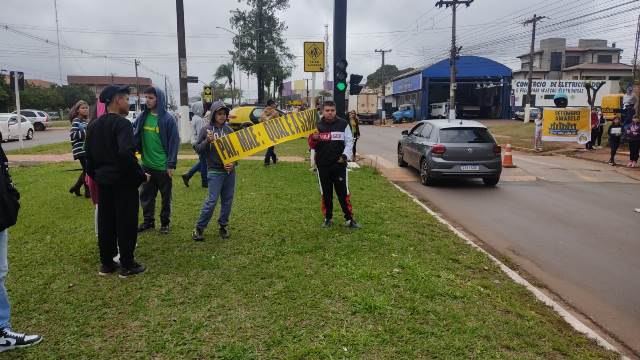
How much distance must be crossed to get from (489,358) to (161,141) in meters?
4.34

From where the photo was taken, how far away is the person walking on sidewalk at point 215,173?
224 inches

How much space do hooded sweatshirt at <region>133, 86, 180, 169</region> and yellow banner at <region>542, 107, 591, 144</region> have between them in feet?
60.4

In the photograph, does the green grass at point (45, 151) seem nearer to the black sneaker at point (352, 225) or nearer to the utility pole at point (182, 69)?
the utility pole at point (182, 69)

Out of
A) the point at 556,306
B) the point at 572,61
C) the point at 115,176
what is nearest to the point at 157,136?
the point at 115,176

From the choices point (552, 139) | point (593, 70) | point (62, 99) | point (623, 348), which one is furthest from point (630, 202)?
point (62, 99)

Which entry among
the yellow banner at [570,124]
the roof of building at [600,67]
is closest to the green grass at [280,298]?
the yellow banner at [570,124]

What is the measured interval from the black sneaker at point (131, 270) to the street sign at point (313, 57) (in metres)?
6.91

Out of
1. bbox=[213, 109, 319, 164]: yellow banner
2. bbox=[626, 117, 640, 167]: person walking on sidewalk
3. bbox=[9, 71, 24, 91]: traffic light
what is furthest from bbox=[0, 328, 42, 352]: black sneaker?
bbox=[9, 71, 24, 91]: traffic light

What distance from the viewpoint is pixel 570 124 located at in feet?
65.8

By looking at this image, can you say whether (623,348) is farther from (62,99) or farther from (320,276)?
(62,99)

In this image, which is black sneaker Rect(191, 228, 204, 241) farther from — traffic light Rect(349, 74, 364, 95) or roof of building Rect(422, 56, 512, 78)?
roof of building Rect(422, 56, 512, 78)

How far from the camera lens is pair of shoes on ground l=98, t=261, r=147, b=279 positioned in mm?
4703

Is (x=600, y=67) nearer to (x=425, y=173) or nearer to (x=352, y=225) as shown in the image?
(x=425, y=173)

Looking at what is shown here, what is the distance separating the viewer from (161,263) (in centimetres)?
510
